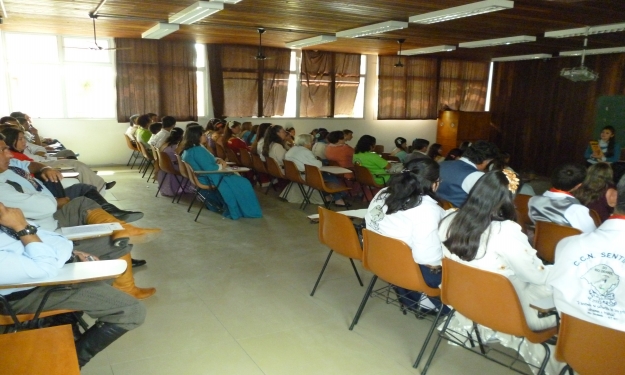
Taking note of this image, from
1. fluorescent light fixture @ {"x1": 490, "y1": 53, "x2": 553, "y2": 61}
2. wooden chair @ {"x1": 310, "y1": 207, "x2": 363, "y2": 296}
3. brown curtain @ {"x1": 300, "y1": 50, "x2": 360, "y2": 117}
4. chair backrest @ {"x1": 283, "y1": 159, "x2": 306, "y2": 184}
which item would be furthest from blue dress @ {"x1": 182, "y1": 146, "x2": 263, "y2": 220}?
fluorescent light fixture @ {"x1": 490, "y1": 53, "x2": 553, "y2": 61}

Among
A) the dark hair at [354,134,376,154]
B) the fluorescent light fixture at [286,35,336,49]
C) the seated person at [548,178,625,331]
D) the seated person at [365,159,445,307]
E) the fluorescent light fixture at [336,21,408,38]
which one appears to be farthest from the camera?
the fluorescent light fixture at [286,35,336,49]

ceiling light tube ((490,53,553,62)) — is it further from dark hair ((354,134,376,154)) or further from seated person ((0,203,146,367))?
seated person ((0,203,146,367))

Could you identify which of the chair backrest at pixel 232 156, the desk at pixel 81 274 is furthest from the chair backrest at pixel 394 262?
the chair backrest at pixel 232 156

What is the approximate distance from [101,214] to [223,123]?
5713mm

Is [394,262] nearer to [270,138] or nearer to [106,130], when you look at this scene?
[270,138]

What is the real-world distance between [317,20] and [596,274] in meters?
6.03

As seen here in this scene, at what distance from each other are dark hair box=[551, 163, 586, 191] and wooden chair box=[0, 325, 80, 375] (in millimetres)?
3233

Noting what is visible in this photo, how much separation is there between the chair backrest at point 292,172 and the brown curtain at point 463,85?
7.97 metres

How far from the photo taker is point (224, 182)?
603 centimetres

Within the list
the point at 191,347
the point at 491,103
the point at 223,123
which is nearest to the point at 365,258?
the point at 191,347

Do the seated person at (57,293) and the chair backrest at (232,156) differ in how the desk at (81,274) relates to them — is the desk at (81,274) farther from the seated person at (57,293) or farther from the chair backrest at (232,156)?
the chair backrest at (232,156)

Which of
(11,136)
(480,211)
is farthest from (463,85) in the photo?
(480,211)

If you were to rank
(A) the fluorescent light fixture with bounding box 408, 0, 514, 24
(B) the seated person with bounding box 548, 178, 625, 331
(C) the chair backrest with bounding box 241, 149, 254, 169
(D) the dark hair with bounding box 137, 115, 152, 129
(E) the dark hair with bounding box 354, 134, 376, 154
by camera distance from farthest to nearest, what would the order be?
(D) the dark hair with bounding box 137, 115, 152, 129 < (C) the chair backrest with bounding box 241, 149, 254, 169 < (E) the dark hair with bounding box 354, 134, 376, 154 < (A) the fluorescent light fixture with bounding box 408, 0, 514, 24 < (B) the seated person with bounding box 548, 178, 625, 331

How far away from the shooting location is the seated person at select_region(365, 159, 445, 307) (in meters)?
2.79
